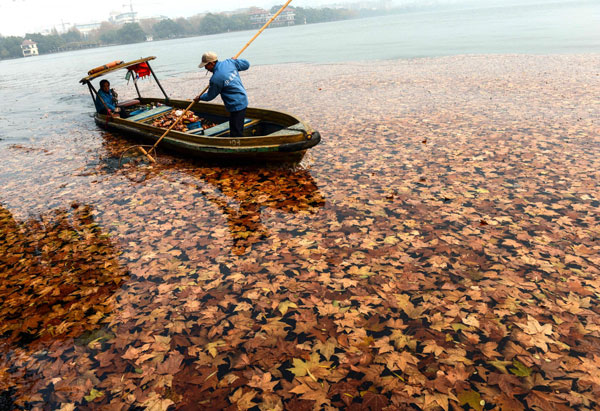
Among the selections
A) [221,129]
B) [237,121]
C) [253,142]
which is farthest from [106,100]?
[253,142]

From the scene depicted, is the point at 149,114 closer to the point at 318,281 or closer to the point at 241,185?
the point at 241,185

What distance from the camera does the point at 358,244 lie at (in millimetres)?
6566


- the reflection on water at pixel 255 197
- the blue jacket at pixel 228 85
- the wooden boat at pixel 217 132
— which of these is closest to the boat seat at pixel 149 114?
the wooden boat at pixel 217 132

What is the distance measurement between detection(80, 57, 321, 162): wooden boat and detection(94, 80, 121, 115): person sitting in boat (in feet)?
1.19

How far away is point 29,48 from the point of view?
171000 mm

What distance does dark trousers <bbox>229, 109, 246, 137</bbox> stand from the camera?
10.4 metres

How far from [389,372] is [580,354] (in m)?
2.28

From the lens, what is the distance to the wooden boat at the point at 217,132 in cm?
950

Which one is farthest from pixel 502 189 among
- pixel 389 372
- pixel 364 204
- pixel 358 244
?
pixel 389 372

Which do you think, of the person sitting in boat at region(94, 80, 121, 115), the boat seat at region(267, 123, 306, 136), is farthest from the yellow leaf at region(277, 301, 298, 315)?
the person sitting in boat at region(94, 80, 121, 115)

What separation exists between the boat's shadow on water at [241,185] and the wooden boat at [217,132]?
0.45m

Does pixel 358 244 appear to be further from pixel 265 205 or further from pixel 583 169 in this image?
pixel 583 169

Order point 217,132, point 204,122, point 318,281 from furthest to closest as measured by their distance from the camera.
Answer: point 204,122
point 217,132
point 318,281

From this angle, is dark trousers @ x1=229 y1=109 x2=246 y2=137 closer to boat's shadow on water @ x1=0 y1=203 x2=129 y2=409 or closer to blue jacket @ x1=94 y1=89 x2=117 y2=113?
boat's shadow on water @ x1=0 y1=203 x2=129 y2=409
